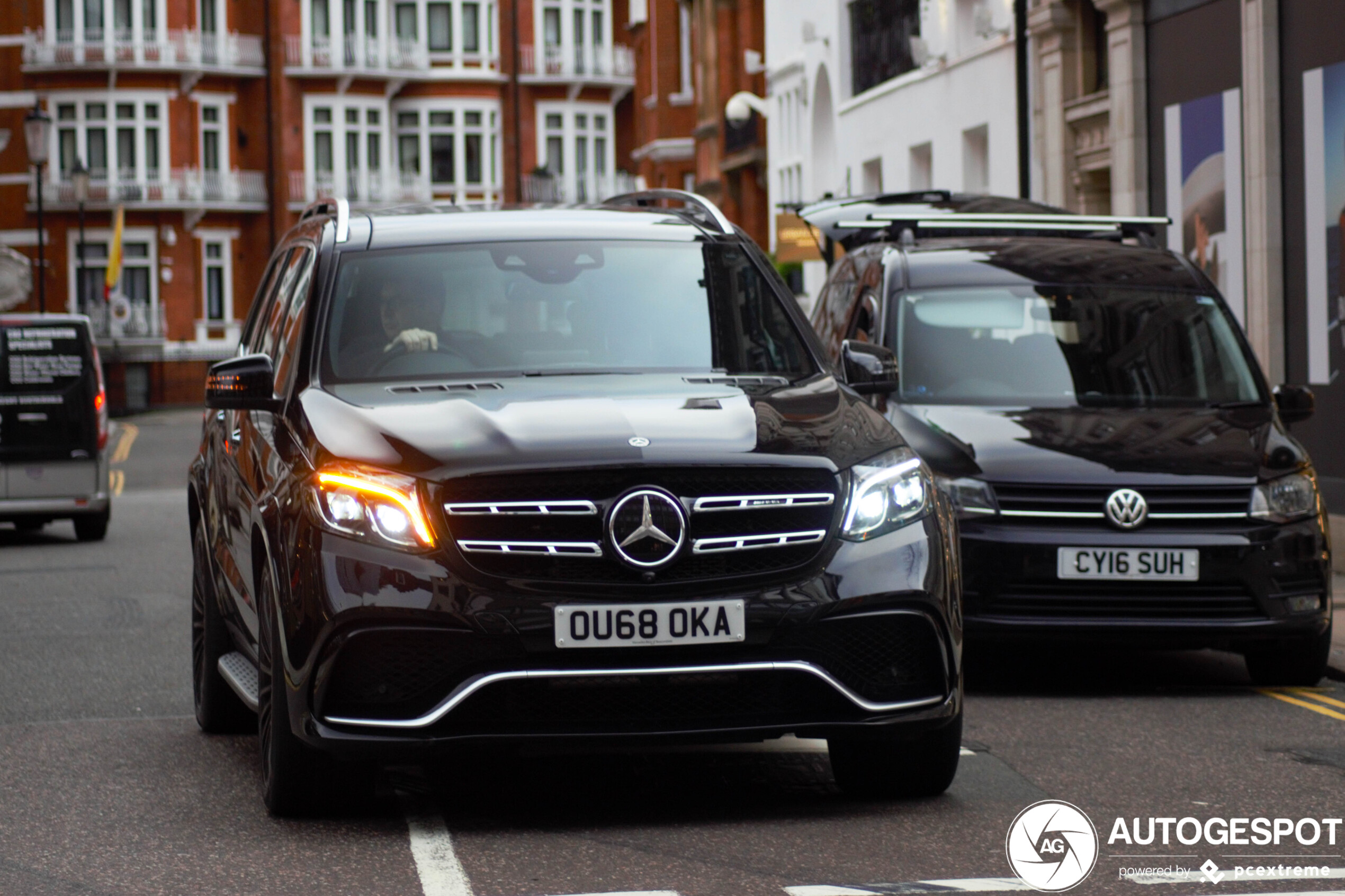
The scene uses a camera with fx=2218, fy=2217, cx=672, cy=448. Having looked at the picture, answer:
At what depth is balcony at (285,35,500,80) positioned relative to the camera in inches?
2790

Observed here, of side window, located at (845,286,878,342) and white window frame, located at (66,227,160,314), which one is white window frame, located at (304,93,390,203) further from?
side window, located at (845,286,878,342)

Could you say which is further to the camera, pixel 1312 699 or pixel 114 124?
pixel 114 124

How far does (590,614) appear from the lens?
586 centimetres

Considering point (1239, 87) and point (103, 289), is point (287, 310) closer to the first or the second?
point (1239, 87)

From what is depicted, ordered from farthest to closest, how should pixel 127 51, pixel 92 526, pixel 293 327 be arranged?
1. pixel 127 51
2. pixel 92 526
3. pixel 293 327

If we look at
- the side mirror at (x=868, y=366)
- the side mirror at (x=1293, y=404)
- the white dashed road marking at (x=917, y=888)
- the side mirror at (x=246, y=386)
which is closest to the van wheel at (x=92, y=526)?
the side mirror at (x=1293, y=404)

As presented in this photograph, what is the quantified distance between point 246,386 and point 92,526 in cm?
1454

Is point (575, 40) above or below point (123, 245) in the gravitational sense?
above

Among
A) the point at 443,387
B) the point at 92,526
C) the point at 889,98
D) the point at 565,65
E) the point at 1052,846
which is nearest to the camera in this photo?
the point at 1052,846

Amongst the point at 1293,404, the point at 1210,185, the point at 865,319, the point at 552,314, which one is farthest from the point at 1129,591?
the point at 1210,185

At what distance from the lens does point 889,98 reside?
113ft

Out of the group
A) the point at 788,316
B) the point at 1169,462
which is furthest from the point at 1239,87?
the point at 788,316

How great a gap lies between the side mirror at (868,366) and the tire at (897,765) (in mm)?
1335

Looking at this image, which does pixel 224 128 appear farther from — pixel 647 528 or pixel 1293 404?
pixel 647 528
